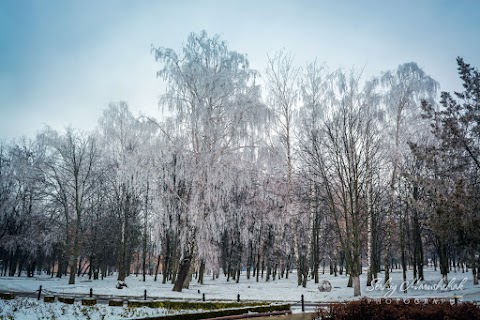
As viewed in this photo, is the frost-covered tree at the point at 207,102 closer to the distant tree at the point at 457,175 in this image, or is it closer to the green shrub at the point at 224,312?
the green shrub at the point at 224,312

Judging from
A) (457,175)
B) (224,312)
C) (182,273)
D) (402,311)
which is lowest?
(224,312)

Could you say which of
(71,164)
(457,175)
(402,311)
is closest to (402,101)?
(457,175)

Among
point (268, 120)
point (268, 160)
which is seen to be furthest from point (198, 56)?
point (268, 160)

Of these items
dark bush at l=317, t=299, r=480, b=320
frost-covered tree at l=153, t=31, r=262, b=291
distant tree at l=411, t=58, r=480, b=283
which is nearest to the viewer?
dark bush at l=317, t=299, r=480, b=320

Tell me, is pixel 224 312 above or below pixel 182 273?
below

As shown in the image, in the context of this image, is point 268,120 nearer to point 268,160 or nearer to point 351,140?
point 268,160

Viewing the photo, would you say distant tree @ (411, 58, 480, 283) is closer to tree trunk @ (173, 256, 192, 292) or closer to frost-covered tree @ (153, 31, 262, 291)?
frost-covered tree @ (153, 31, 262, 291)

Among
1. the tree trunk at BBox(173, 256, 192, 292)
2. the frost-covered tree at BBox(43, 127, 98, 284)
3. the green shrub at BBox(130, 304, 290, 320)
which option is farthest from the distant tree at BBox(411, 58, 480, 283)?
the frost-covered tree at BBox(43, 127, 98, 284)

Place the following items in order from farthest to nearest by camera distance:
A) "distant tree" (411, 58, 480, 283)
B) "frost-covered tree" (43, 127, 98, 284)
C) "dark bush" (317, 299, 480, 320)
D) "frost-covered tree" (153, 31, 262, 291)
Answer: "frost-covered tree" (43, 127, 98, 284) → "frost-covered tree" (153, 31, 262, 291) → "distant tree" (411, 58, 480, 283) → "dark bush" (317, 299, 480, 320)

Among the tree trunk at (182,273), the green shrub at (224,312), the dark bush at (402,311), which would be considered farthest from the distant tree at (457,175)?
the tree trunk at (182,273)

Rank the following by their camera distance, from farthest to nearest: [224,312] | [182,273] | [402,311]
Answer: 1. [182,273]
2. [224,312]
3. [402,311]

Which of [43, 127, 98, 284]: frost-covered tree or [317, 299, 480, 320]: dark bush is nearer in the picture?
[317, 299, 480, 320]: dark bush

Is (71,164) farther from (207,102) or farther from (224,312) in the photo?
(224,312)

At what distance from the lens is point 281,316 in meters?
14.9
